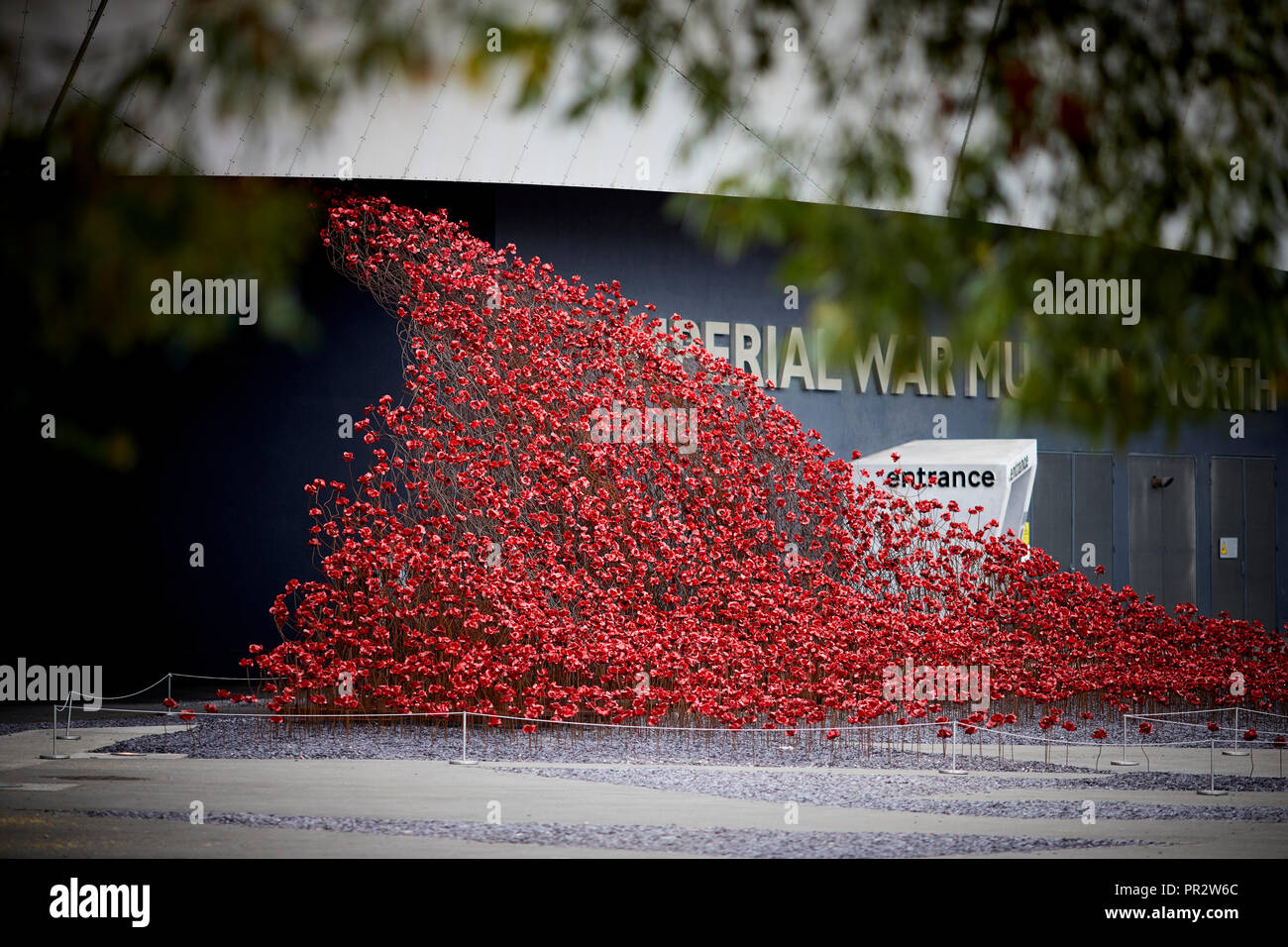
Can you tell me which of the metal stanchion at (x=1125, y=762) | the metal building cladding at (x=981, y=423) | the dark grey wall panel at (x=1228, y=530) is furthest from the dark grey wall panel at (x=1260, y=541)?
the metal stanchion at (x=1125, y=762)

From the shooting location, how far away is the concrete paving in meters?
6.18

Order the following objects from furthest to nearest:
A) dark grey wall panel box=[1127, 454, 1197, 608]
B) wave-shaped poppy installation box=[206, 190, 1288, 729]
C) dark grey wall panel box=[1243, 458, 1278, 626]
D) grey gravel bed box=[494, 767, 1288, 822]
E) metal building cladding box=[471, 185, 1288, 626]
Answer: dark grey wall panel box=[1243, 458, 1278, 626], dark grey wall panel box=[1127, 454, 1197, 608], metal building cladding box=[471, 185, 1288, 626], wave-shaped poppy installation box=[206, 190, 1288, 729], grey gravel bed box=[494, 767, 1288, 822]

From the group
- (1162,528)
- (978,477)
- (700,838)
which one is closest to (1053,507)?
(1162,528)

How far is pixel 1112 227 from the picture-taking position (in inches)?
190

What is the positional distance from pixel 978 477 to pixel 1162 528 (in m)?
5.65

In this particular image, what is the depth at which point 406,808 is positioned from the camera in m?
7.03

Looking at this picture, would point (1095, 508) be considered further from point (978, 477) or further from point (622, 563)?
point (622, 563)

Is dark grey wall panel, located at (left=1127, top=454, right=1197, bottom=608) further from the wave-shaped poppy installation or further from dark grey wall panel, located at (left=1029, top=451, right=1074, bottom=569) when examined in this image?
the wave-shaped poppy installation

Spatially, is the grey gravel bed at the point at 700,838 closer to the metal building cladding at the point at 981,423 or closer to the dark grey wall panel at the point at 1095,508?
the metal building cladding at the point at 981,423

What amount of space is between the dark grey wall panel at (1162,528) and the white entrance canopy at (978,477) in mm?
4177

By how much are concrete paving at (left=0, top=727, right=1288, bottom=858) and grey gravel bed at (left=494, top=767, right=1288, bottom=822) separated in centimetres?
13

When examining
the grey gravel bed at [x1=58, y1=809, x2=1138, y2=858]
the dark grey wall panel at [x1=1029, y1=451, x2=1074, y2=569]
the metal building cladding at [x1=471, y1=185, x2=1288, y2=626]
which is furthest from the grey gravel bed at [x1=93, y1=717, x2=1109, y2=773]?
the dark grey wall panel at [x1=1029, y1=451, x2=1074, y2=569]

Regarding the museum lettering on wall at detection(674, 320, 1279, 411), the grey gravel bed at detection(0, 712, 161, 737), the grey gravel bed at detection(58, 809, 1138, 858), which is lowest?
the grey gravel bed at detection(58, 809, 1138, 858)
